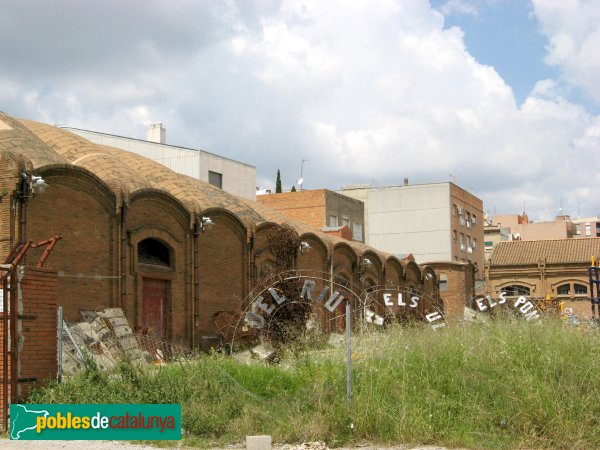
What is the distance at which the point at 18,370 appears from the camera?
1177cm

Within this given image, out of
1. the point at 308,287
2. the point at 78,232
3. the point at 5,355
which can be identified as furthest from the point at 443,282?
the point at 5,355

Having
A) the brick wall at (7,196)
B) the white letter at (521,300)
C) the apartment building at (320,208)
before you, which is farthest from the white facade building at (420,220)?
the brick wall at (7,196)

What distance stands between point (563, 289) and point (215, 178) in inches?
1192

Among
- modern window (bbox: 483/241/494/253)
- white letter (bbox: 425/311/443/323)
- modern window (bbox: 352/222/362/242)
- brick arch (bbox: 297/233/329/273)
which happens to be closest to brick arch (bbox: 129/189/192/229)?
brick arch (bbox: 297/233/329/273)

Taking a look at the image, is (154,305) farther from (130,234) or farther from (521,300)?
(521,300)

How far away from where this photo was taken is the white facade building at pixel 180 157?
52.3 m

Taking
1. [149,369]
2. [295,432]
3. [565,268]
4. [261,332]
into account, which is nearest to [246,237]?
[261,332]

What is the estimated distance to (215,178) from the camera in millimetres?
56094

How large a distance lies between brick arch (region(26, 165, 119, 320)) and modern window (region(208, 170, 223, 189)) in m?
30.9

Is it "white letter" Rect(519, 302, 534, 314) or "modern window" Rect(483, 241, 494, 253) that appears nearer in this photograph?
"white letter" Rect(519, 302, 534, 314)

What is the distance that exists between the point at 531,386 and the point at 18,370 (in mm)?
7494

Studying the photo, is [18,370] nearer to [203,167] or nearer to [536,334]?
[536,334]

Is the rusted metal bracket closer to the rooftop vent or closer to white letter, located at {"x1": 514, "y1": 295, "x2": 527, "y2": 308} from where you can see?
white letter, located at {"x1": 514, "y1": 295, "x2": 527, "y2": 308}

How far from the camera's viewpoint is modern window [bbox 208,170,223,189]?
55253 mm
